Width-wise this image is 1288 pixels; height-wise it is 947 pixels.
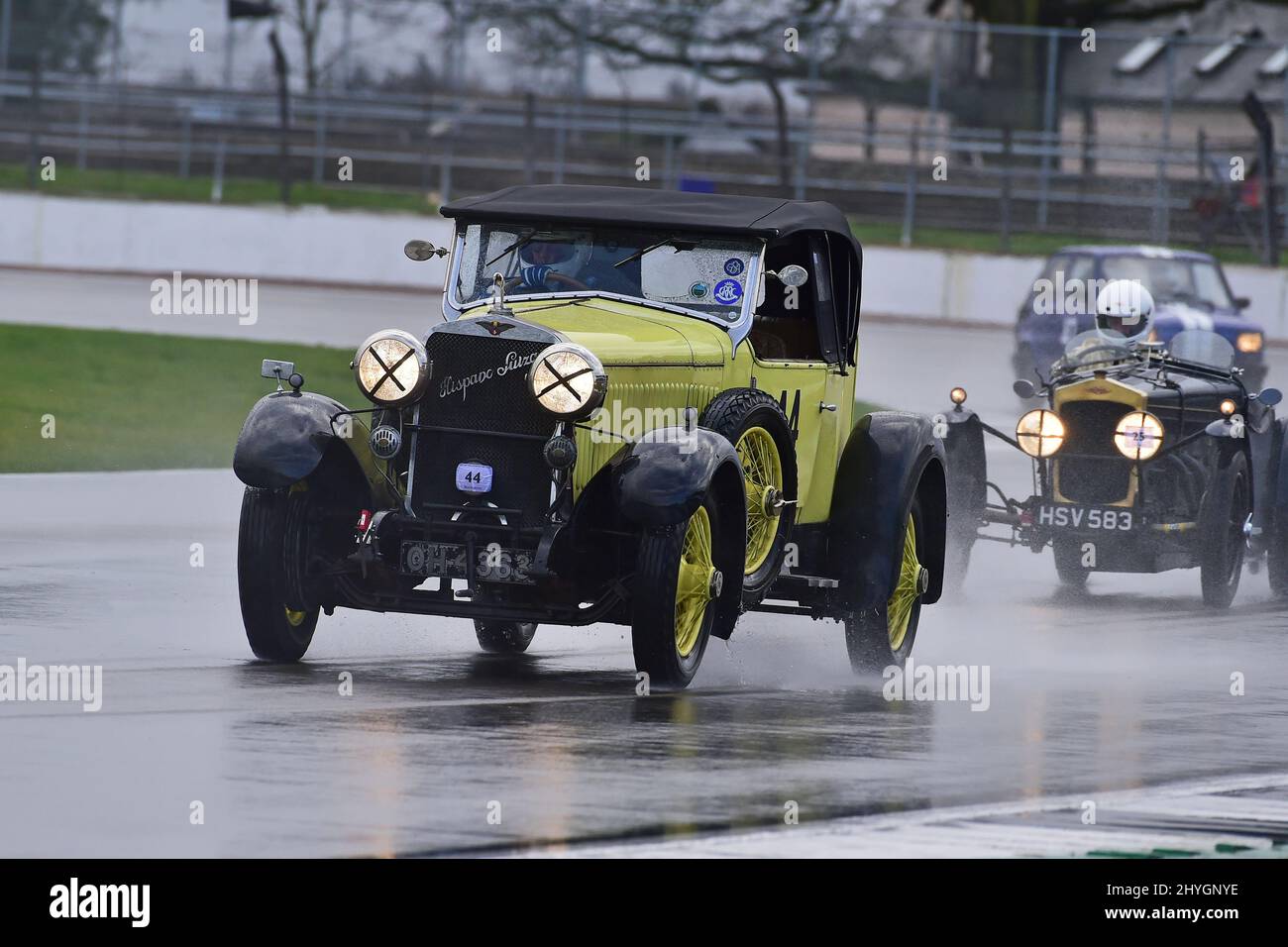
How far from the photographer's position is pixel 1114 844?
7301 mm

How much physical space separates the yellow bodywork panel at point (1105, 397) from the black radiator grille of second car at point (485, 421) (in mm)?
5487

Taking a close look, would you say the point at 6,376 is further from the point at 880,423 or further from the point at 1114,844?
the point at 1114,844

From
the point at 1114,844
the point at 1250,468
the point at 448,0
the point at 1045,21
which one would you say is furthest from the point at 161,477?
the point at 1045,21

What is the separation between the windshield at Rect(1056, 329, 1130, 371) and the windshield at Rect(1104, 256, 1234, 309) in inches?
442

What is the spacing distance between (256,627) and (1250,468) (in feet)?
22.9

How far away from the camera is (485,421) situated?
9883 mm

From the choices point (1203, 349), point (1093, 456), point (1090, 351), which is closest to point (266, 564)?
point (1093, 456)

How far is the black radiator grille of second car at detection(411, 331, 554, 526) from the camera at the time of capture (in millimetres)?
9812

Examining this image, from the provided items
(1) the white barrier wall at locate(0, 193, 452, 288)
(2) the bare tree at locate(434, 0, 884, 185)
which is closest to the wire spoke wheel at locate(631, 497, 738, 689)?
(1) the white barrier wall at locate(0, 193, 452, 288)

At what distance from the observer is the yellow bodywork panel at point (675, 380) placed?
9.89 metres

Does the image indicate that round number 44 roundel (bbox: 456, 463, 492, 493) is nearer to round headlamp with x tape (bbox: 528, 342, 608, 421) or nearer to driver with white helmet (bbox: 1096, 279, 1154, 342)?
round headlamp with x tape (bbox: 528, 342, 608, 421)

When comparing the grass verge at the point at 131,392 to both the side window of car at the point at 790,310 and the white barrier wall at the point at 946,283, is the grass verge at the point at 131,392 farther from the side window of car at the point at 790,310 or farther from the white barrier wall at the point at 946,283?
the white barrier wall at the point at 946,283

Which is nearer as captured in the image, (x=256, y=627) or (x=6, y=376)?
(x=256, y=627)
